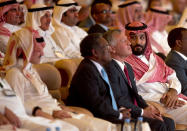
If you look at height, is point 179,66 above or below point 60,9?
below

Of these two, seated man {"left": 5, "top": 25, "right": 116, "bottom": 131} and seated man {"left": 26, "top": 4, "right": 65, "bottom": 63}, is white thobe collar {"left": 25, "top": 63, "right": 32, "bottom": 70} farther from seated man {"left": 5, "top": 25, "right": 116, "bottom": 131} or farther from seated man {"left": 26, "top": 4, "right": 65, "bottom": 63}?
seated man {"left": 26, "top": 4, "right": 65, "bottom": 63}

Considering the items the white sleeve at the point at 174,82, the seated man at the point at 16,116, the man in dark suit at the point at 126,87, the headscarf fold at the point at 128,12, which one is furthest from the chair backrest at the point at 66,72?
the headscarf fold at the point at 128,12

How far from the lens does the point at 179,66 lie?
6.66 meters

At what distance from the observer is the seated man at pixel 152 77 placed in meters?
6.16

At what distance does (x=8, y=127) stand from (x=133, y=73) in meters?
1.87

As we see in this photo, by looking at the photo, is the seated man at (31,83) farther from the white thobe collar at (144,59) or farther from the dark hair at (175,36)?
the dark hair at (175,36)

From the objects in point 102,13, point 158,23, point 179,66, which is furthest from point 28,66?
point 158,23

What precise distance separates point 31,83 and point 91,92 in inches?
21.3

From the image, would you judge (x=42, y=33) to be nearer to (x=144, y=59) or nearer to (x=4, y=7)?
(x=4, y=7)

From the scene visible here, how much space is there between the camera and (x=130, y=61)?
641 cm

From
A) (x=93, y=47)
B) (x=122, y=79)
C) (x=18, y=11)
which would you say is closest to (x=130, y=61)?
(x=122, y=79)

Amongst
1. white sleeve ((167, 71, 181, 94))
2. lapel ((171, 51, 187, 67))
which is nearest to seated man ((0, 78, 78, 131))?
white sleeve ((167, 71, 181, 94))

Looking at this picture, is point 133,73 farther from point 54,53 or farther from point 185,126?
point 54,53

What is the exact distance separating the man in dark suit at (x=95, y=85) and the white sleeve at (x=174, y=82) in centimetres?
108
